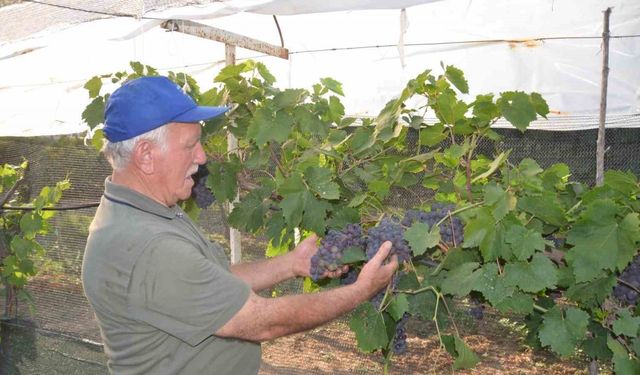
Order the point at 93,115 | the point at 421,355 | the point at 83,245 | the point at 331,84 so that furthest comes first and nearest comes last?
the point at 83,245
the point at 421,355
the point at 93,115
the point at 331,84

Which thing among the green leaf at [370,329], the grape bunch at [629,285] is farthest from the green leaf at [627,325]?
the green leaf at [370,329]

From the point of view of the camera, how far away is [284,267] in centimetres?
264

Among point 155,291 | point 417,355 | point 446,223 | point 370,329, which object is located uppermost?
point 446,223

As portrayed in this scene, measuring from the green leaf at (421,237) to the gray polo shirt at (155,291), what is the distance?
456 mm

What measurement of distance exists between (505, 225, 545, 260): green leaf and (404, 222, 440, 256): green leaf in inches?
7.5

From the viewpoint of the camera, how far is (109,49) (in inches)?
207

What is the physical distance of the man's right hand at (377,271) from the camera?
6.87 ft

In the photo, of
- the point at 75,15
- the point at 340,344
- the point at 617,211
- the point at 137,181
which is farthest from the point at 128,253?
the point at 75,15

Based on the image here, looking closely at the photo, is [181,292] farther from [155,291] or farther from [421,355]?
[421,355]

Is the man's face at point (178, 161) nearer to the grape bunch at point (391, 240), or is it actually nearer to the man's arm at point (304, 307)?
the man's arm at point (304, 307)

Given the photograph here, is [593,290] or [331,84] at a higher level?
[331,84]

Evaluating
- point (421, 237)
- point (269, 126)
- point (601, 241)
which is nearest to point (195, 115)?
point (269, 126)

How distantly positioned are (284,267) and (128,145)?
2.40ft

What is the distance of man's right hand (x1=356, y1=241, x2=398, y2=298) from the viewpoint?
2094 millimetres
